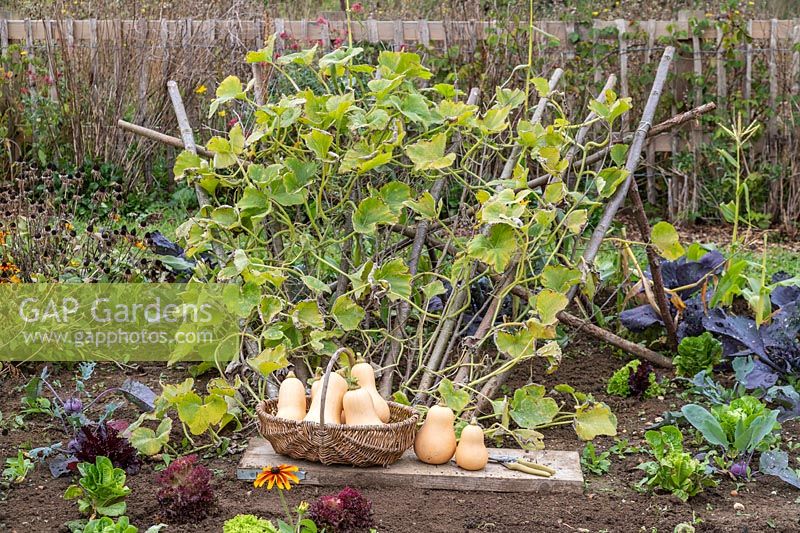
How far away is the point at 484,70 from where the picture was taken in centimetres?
755

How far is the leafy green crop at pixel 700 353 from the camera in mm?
3805

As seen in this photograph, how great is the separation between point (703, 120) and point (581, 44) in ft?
3.75

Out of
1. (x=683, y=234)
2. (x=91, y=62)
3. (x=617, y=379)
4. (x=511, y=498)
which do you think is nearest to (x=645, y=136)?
(x=617, y=379)

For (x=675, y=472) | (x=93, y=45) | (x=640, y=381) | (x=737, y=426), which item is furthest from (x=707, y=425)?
(x=93, y=45)

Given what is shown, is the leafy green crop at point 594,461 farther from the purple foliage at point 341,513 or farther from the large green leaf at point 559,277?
the purple foliage at point 341,513

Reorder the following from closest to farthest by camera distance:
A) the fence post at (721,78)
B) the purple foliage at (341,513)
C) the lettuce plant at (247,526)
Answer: the lettuce plant at (247,526) < the purple foliage at (341,513) < the fence post at (721,78)

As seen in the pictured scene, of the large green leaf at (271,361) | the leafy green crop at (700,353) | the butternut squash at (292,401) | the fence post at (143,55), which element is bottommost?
the leafy green crop at (700,353)

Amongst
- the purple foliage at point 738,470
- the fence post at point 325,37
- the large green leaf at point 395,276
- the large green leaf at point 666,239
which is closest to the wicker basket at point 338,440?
the large green leaf at point 395,276

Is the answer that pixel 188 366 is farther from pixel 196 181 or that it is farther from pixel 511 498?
pixel 511 498

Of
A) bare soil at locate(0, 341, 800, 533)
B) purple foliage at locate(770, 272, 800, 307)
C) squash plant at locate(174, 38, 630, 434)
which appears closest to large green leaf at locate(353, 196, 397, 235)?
squash plant at locate(174, 38, 630, 434)

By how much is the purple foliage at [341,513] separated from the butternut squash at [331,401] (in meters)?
0.42

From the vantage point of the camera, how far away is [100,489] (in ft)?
8.45

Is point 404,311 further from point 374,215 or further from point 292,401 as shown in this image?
point 292,401

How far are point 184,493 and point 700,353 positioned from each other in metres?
2.20
